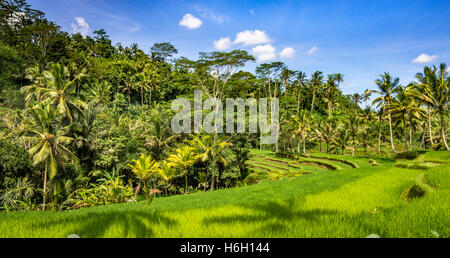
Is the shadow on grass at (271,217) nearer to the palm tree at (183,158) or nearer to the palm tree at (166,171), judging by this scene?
the palm tree at (166,171)

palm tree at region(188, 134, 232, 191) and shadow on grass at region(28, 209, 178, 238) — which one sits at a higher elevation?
shadow on grass at region(28, 209, 178, 238)

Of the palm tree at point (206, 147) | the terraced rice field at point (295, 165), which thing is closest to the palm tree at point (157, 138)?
the palm tree at point (206, 147)

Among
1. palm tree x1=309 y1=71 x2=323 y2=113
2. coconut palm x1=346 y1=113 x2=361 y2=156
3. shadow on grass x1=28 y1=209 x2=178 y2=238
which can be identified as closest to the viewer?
shadow on grass x1=28 y1=209 x2=178 y2=238

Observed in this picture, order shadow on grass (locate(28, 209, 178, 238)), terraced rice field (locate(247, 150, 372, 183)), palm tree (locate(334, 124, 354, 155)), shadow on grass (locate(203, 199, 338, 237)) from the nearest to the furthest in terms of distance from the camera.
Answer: shadow on grass (locate(28, 209, 178, 238)) < shadow on grass (locate(203, 199, 338, 237)) < terraced rice field (locate(247, 150, 372, 183)) < palm tree (locate(334, 124, 354, 155))

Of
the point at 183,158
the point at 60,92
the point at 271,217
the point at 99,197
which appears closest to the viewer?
the point at 271,217

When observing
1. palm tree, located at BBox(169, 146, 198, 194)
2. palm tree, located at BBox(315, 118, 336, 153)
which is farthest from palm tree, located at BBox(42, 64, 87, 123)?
palm tree, located at BBox(315, 118, 336, 153)

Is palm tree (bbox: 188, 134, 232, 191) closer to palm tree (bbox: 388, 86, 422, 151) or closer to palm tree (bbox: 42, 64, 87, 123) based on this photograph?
palm tree (bbox: 42, 64, 87, 123)

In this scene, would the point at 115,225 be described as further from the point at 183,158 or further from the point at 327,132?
the point at 327,132

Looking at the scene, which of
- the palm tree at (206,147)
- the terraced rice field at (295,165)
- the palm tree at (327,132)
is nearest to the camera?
the palm tree at (206,147)

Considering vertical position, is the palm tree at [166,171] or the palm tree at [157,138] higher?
the palm tree at [157,138]

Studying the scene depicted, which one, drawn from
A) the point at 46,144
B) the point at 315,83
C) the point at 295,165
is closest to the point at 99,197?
the point at 46,144

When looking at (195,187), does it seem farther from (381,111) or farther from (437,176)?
(381,111)

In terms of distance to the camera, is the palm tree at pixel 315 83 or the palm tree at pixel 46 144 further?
the palm tree at pixel 315 83
